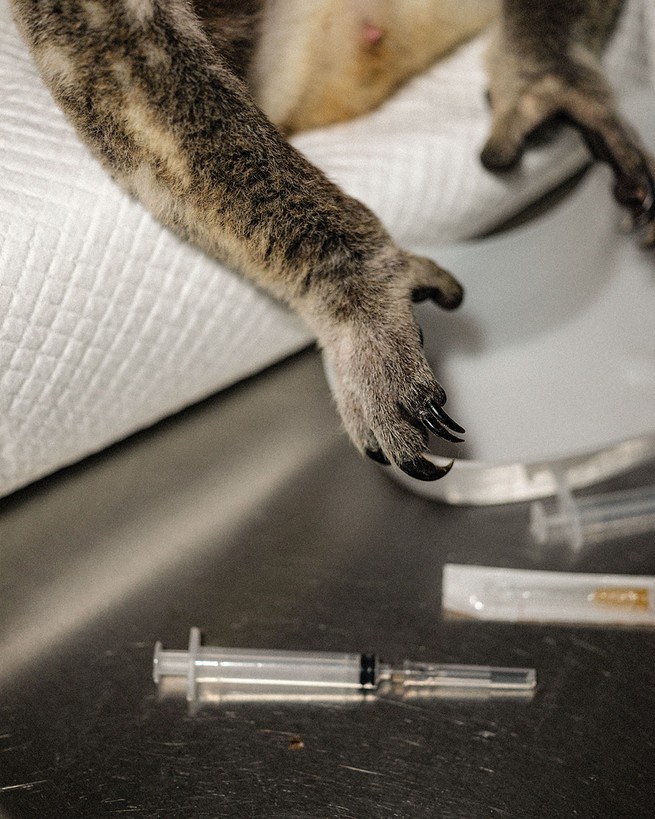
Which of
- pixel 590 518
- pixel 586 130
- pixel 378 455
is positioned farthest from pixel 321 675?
pixel 586 130

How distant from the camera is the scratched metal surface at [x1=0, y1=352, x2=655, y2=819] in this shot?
75 centimetres

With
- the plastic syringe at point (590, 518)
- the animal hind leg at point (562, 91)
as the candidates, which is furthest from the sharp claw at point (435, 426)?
the animal hind leg at point (562, 91)

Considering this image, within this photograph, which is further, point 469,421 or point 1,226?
point 469,421

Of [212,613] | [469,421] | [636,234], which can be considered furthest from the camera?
[636,234]

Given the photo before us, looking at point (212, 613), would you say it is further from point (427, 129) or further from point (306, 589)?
point (427, 129)

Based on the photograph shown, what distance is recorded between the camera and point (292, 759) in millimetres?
768

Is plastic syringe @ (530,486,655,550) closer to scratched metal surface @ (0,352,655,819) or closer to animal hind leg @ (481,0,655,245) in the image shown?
scratched metal surface @ (0,352,655,819)

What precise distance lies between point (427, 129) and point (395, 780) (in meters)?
0.78

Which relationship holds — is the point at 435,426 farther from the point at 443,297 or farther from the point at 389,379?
the point at 443,297

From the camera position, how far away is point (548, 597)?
90cm

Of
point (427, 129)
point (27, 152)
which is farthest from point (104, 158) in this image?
point (427, 129)

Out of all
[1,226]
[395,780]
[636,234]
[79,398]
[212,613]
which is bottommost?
[395,780]

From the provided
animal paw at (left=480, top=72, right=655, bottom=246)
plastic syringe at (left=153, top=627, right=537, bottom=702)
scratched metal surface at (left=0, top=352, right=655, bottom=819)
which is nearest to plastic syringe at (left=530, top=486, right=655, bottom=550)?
scratched metal surface at (left=0, top=352, right=655, bottom=819)

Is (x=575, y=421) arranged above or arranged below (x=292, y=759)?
above
